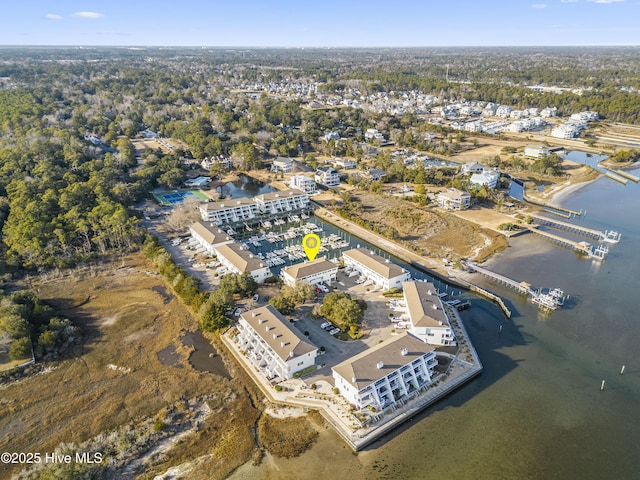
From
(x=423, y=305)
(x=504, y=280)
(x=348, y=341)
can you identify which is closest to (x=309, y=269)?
(x=348, y=341)

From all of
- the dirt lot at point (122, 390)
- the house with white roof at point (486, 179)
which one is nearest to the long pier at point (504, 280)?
the house with white roof at point (486, 179)

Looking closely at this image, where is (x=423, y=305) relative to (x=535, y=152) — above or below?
below

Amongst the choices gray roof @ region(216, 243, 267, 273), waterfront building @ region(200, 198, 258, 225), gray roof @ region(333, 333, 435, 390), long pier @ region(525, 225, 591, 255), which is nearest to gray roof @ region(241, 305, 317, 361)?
gray roof @ region(333, 333, 435, 390)

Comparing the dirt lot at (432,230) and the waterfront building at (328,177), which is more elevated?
the waterfront building at (328,177)

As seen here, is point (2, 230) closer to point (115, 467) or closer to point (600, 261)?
point (115, 467)

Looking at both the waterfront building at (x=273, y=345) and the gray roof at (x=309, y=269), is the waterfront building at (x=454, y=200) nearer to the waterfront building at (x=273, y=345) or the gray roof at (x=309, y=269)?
the gray roof at (x=309, y=269)

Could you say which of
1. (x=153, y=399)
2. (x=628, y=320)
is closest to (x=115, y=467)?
(x=153, y=399)

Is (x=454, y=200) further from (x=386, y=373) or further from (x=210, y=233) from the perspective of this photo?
(x=386, y=373)
